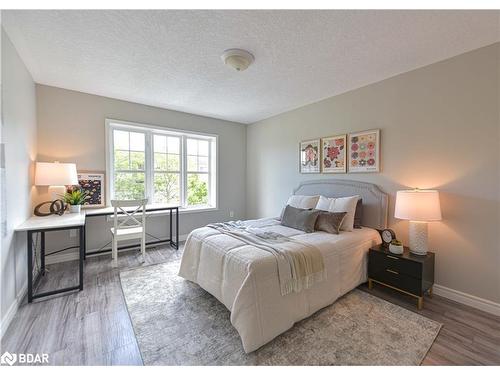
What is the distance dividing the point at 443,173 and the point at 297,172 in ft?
6.40

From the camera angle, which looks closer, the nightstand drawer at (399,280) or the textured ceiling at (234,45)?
the textured ceiling at (234,45)

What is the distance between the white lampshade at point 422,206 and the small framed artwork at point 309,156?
4.81 ft

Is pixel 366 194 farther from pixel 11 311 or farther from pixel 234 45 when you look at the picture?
pixel 11 311

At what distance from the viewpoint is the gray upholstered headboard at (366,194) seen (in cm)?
274

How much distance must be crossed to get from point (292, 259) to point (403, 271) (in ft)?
4.10

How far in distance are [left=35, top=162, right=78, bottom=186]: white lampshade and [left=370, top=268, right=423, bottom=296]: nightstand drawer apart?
12.6ft

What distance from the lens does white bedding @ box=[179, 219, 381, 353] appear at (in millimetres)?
1615

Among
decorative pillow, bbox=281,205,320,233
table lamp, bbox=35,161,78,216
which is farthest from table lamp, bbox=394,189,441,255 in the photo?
table lamp, bbox=35,161,78,216

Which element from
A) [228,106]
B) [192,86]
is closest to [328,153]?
[228,106]

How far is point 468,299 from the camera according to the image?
2.17 metres

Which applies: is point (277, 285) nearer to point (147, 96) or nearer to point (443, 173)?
point (443, 173)

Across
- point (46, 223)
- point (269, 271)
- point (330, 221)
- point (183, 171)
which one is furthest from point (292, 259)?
point (183, 171)

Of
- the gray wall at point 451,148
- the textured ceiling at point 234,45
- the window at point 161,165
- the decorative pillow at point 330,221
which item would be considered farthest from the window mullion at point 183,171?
the gray wall at point 451,148

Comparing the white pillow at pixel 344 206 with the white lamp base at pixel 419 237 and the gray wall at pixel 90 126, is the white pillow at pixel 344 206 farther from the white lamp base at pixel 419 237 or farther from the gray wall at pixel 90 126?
the gray wall at pixel 90 126
